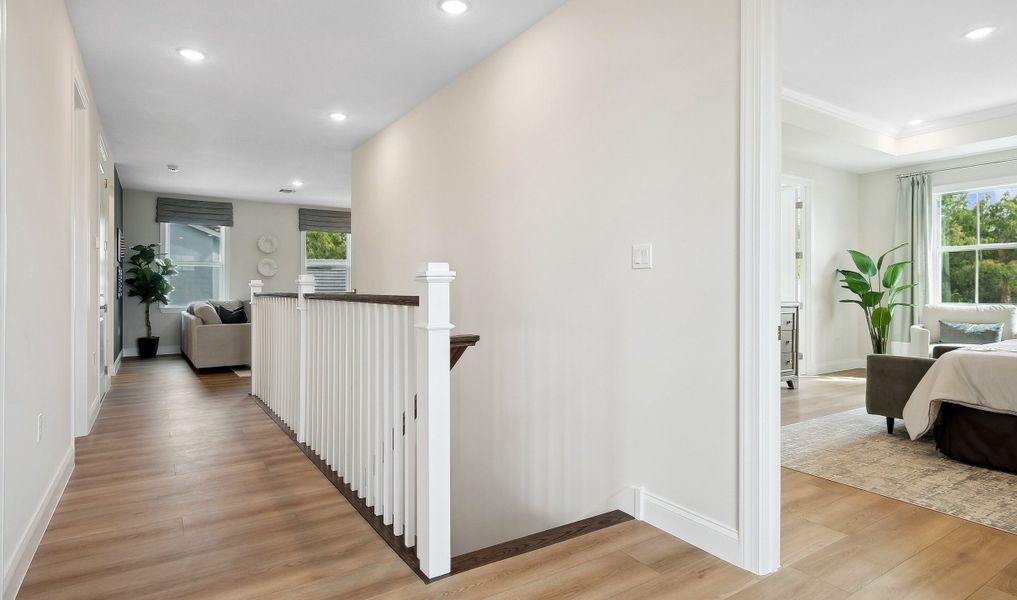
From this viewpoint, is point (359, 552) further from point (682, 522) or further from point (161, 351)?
point (161, 351)

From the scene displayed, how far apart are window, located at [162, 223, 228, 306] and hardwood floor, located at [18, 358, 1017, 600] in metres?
6.44

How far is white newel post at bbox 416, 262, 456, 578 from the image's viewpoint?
1.93 m

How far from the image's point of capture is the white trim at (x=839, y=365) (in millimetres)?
6767

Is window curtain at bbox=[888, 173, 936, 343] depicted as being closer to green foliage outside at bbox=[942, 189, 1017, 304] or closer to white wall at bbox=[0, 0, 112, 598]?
green foliage outside at bbox=[942, 189, 1017, 304]

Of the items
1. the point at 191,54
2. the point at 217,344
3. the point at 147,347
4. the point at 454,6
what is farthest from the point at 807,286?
the point at 147,347

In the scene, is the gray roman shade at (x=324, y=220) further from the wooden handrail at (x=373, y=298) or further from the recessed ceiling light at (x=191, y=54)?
the wooden handrail at (x=373, y=298)

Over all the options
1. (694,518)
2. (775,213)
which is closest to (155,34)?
(775,213)

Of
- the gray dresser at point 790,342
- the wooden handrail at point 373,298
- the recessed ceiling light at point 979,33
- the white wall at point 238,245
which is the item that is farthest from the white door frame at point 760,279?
the white wall at point 238,245

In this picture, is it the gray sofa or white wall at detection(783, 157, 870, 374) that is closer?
white wall at detection(783, 157, 870, 374)

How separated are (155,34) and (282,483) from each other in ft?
8.84

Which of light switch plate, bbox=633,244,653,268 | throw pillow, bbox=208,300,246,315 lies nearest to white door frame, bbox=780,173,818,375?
light switch plate, bbox=633,244,653,268

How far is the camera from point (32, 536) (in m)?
2.08

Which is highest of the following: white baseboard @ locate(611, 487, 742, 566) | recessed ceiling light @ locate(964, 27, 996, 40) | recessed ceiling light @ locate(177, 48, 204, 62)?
recessed ceiling light @ locate(964, 27, 996, 40)

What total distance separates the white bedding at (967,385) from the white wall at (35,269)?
451 cm
